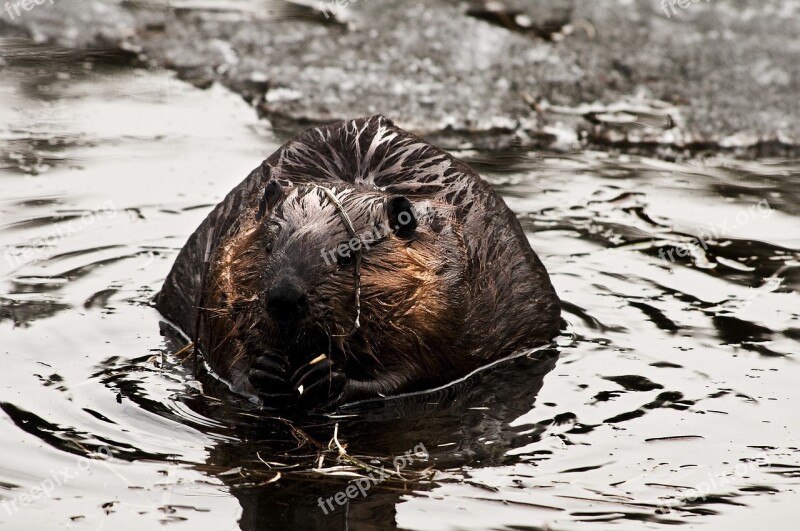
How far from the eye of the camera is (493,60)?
410 inches

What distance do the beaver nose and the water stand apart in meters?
0.51

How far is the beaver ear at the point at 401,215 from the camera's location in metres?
5.70

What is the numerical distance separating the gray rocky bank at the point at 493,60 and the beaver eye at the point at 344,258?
3.80m

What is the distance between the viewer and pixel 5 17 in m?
11.4

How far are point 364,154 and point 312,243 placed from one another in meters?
0.92
